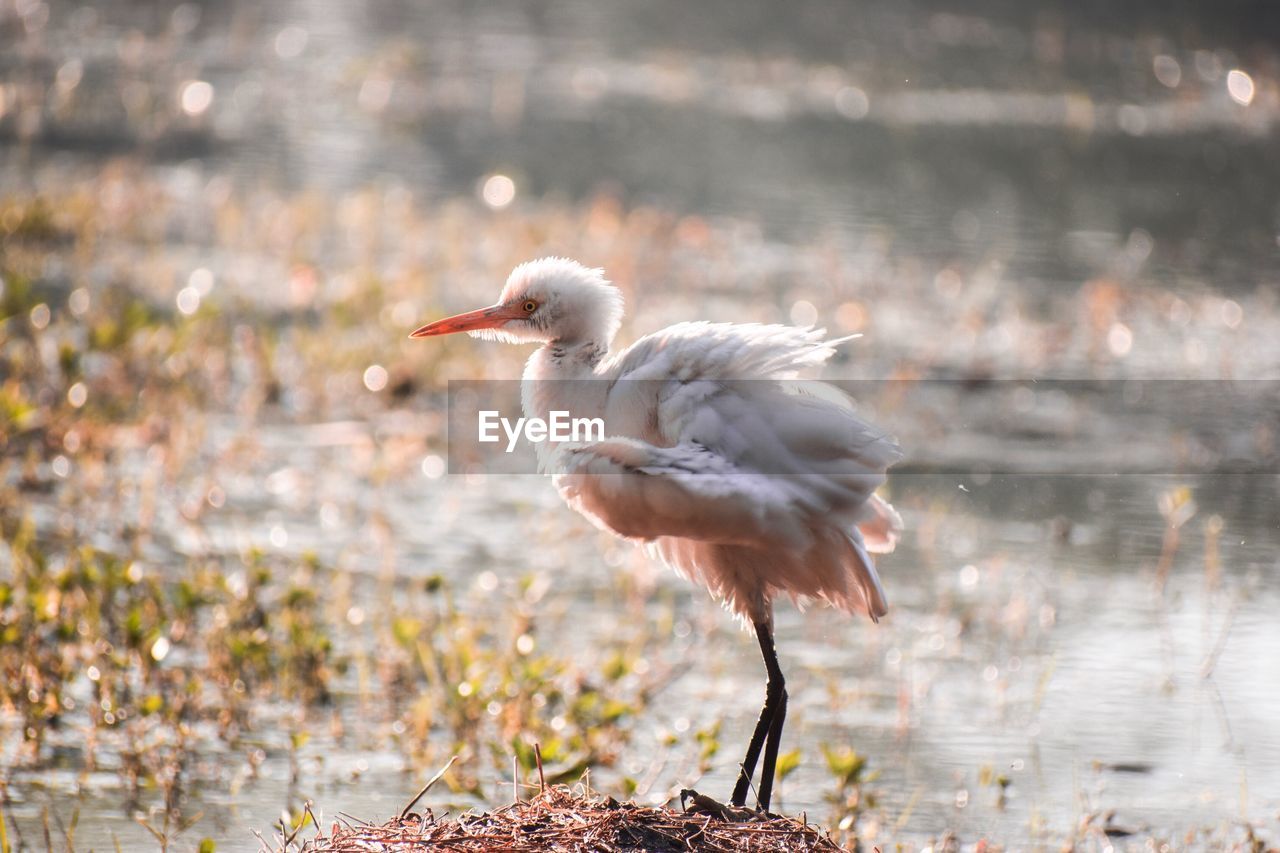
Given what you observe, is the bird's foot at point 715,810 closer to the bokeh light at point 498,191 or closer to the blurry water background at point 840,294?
the blurry water background at point 840,294

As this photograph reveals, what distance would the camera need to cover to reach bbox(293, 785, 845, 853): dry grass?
3.58 meters

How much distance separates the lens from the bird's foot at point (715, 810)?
3783 mm

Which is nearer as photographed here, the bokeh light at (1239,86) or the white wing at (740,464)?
the white wing at (740,464)

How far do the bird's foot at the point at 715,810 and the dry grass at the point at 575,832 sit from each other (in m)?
0.01

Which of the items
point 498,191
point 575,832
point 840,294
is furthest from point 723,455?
point 498,191

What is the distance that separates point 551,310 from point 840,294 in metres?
6.15

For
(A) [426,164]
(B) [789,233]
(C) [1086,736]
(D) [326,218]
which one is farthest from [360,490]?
(A) [426,164]

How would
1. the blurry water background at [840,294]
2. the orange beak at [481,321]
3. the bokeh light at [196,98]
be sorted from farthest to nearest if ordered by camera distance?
the bokeh light at [196,98], the blurry water background at [840,294], the orange beak at [481,321]

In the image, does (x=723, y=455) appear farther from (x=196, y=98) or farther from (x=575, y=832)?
(x=196, y=98)

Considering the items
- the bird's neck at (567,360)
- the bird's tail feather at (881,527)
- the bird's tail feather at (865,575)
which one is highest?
the bird's neck at (567,360)

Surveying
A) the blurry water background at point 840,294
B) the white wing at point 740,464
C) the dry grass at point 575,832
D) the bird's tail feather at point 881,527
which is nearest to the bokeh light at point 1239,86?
the blurry water background at point 840,294

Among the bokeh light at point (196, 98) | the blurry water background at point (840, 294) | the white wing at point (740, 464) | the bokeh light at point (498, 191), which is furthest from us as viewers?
Answer: the bokeh light at point (196, 98)

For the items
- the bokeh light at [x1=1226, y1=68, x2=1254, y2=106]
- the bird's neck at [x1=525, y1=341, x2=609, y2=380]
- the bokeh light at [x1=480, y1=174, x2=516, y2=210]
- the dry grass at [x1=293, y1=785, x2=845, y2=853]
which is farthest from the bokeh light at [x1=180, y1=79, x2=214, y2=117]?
the dry grass at [x1=293, y1=785, x2=845, y2=853]

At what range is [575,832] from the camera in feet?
11.9
